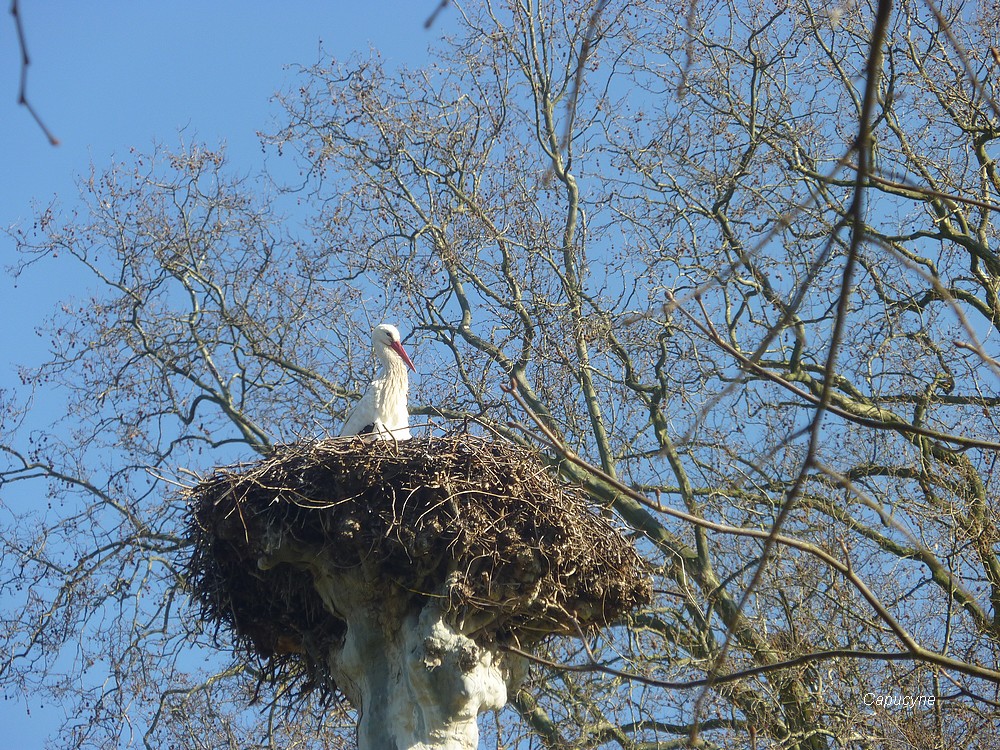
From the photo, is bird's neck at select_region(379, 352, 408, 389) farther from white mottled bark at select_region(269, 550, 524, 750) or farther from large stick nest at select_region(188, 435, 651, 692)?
white mottled bark at select_region(269, 550, 524, 750)

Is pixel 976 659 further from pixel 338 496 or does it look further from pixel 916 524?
pixel 338 496

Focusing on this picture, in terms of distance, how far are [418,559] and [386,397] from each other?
2.76m

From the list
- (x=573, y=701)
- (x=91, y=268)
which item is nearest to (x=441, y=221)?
(x=91, y=268)

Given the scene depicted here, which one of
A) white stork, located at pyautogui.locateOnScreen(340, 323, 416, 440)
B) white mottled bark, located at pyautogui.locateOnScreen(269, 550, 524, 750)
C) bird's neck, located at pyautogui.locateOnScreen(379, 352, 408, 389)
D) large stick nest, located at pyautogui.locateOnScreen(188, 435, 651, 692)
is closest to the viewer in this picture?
large stick nest, located at pyautogui.locateOnScreen(188, 435, 651, 692)

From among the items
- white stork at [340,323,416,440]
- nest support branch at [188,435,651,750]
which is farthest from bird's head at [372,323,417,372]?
nest support branch at [188,435,651,750]

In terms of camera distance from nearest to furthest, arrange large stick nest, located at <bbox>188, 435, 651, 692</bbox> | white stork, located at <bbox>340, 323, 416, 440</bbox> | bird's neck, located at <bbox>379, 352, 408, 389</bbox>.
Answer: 1. large stick nest, located at <bbox>188, 435, 651, 692</bbox>
2. white stork, located at <bbox>340, 323, 416, 440</bbox>
3. bird's neck, located at <bbox>379, 352, 408, 389</bbox>

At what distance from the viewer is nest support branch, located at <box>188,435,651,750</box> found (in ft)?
20.4

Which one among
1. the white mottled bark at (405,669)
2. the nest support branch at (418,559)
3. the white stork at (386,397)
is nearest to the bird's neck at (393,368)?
the white stork at (386,397)

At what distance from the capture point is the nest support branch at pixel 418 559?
6227 mm

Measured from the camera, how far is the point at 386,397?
29.4 feet

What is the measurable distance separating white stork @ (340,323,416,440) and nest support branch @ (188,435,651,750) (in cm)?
190

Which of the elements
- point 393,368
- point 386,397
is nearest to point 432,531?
point 386,397

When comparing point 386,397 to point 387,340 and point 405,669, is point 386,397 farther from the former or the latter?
point 405,669

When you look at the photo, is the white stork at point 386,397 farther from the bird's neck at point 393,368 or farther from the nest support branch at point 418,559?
the nest support branch at point 418,559
